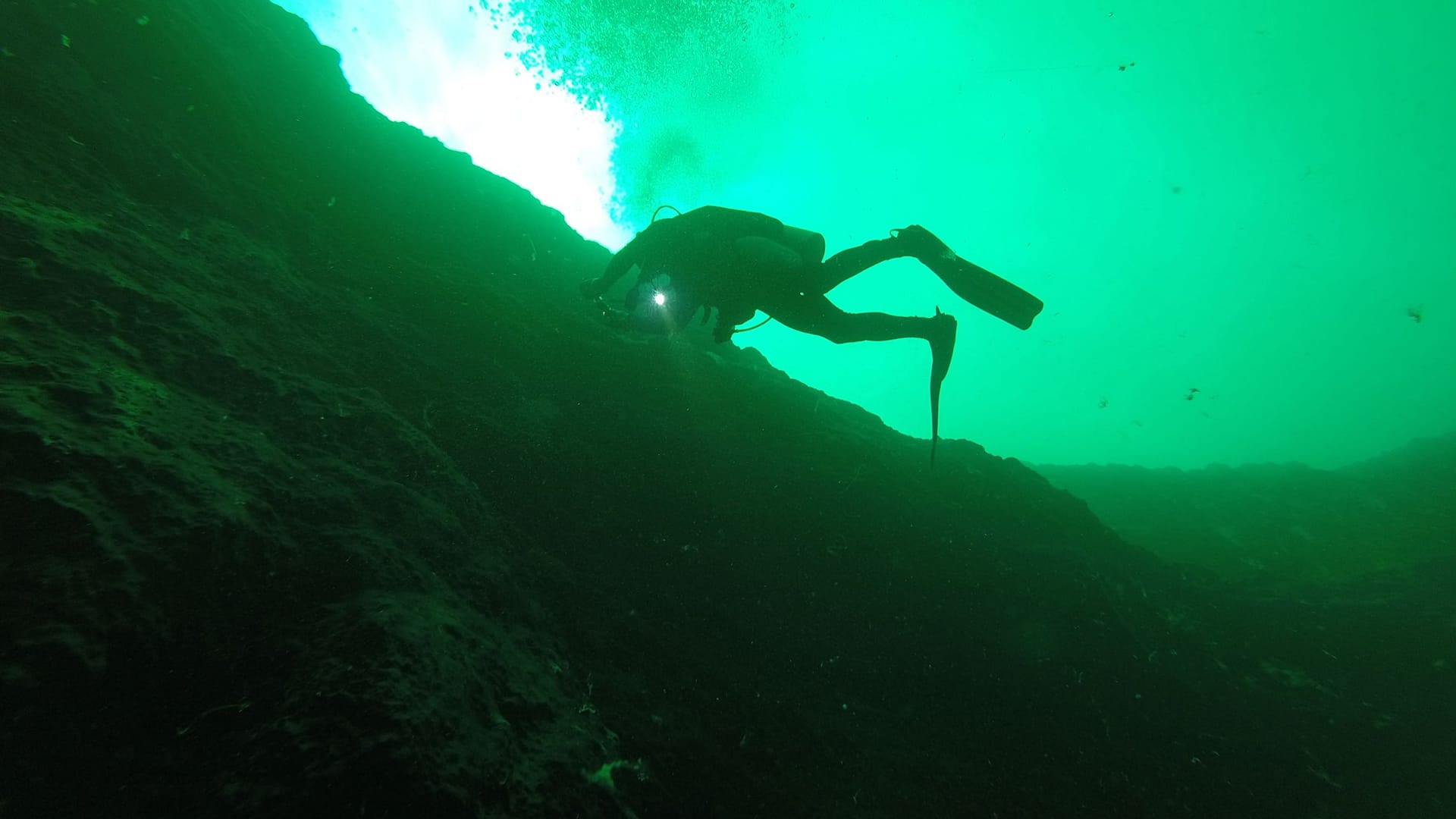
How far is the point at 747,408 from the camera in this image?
27.6 feet

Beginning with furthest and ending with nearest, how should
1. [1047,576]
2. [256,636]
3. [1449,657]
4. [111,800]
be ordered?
[1449,657] < [1047,576] < [256,636] < [111,800]

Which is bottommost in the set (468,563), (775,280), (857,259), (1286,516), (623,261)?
(468,563)

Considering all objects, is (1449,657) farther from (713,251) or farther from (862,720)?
(713,251)

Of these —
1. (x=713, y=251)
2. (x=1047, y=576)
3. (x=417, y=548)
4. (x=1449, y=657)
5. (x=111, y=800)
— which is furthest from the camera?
(x=1449, y=657)

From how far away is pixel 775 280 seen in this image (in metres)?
4.73

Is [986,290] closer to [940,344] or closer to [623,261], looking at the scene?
[940,344]

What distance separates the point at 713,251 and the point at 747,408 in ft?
12.3

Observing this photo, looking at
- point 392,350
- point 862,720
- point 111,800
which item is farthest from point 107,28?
point 862,720

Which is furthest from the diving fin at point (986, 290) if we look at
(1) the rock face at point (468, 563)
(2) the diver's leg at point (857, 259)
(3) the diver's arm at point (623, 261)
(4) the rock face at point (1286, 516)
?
(4) the rock face at point (1286, 516)

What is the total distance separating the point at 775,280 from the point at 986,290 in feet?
5.72

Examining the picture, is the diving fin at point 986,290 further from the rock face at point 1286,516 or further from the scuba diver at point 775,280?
the rock face at point 1286,516

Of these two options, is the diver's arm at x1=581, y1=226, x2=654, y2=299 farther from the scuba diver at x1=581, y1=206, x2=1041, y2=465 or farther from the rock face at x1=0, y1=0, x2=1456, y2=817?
the rock face at x1=0, y1=0, x2=1456, y2=817

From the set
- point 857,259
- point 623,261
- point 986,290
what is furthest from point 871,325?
point 623,261

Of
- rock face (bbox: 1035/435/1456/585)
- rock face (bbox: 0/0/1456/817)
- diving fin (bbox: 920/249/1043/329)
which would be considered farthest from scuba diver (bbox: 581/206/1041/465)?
rock face (bbox: 1035/435/1456/585)
